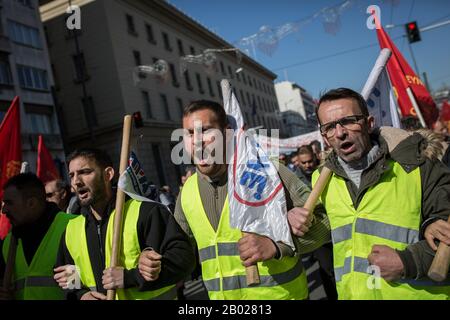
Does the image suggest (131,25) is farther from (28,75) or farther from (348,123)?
(348,123)

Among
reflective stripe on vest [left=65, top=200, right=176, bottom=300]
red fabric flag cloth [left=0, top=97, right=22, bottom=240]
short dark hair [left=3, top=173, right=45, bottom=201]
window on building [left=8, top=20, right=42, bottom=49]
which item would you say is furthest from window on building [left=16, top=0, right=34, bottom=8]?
reflective stripe on vest [left=65, top=200, right=176, bottom=300]

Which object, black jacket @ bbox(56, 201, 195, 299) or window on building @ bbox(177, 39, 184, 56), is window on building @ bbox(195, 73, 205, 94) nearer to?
window on building @ bbox(177, 39, 184, 56)

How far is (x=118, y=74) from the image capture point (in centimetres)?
2562

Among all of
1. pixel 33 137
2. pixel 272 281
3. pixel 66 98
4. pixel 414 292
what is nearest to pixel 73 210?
pixel 272 281

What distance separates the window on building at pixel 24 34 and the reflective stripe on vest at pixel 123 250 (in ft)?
76.0

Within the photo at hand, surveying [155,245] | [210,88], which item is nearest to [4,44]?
[210,88]

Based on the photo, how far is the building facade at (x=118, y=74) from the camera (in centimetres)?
2578

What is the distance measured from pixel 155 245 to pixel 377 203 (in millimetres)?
1183

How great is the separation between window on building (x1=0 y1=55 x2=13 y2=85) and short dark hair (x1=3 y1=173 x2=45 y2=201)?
2080 centimetres

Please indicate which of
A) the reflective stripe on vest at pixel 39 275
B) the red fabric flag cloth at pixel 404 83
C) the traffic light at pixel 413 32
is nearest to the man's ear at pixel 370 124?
the reflective stripe on vest at pixel 39 275

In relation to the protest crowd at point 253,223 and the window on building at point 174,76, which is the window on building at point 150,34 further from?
the protest crowd at point 253,223

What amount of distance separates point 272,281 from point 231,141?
0.83 metres

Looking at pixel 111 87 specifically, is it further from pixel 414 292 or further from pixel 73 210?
pixel 414 292

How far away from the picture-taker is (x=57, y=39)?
2753 cm
